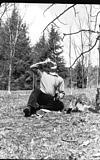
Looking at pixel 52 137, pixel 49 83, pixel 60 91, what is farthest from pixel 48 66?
pixel 52 137

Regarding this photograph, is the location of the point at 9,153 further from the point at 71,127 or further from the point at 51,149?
the point at 71,127

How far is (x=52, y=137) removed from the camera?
17.1ft

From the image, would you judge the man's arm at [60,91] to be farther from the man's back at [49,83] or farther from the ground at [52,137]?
the ground at [52,137]

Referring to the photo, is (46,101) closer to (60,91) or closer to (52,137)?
(60,91)

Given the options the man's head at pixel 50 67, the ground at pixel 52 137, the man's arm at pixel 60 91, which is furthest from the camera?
the man's head at pixel 50 67

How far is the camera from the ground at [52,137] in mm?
4430

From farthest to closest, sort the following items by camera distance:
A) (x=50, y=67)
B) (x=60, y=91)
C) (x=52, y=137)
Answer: (x=50, y=67)
(x=60, y=91)
(x=52, y=137)

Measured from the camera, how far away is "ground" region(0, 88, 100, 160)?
4.43 m

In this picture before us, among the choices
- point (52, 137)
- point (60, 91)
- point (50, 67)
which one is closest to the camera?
point (52, 137)

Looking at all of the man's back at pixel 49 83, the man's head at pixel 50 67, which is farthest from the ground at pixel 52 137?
the man's head at pixel 50 67

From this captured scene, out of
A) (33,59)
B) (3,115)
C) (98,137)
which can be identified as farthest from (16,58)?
(98,137)

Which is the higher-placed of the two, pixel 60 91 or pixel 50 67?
pixel 50 67

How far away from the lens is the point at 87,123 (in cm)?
623

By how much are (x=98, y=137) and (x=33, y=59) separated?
39009mm
